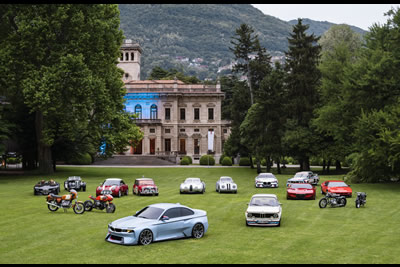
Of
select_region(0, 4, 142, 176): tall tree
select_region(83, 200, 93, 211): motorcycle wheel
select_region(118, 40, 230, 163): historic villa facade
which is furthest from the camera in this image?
select_region(118, 40, 230, 163): historic villa facade

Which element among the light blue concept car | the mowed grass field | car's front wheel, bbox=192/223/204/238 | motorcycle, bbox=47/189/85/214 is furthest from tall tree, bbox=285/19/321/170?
the light blue concept car

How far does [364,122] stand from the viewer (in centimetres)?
3925

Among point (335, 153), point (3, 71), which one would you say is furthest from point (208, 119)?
point (3, 71)

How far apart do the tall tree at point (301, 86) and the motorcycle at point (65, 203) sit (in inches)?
1478

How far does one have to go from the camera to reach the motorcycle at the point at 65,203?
77.3 ft

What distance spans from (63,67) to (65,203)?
1033 inches

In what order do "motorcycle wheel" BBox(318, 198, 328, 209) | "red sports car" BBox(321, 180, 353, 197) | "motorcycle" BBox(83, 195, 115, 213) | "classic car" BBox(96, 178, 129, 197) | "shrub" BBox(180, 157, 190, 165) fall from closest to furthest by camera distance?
"motorcycle" BBox(83, 195, 115, 213) → "motorcycle wheel" BBox(318, 198, 328, 209) → "classic car" BBox(96, 178, 129, 197) → "red sports car" BBox(321, 180, 353, 197) → "shrub" BBox(180, 157, 190, 165)

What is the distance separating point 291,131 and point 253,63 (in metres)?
18.9

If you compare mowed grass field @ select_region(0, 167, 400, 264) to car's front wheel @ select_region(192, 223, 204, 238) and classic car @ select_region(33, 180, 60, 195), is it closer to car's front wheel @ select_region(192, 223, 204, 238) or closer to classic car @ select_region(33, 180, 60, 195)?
car's front wheel @ select_region(192, 223, 204, 238)

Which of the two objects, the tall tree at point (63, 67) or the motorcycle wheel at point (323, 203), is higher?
the tall tree at point (63, 67)

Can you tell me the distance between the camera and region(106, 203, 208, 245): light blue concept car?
52.5 ft

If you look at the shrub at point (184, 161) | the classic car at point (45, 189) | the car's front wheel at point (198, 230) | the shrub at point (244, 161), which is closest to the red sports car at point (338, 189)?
the car's front wheel at point (198, 230)

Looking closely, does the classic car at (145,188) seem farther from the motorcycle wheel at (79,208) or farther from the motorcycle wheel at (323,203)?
the motorcycle wheel at (323,203)

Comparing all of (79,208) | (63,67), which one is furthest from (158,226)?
(63,67)
